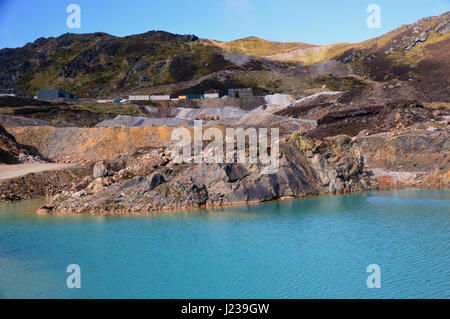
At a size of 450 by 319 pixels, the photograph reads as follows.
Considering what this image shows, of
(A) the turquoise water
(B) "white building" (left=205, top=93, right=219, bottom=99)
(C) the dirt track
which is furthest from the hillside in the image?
(A) the turquoise water

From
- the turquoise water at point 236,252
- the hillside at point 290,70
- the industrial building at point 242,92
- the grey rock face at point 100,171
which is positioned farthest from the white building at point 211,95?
the turquoise water at point 236,252

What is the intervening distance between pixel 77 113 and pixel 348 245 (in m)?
85.2

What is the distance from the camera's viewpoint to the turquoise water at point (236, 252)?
1947 cm

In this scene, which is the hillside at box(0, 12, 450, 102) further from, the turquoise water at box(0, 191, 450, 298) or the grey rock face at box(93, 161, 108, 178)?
the grey rock face at box(93, 161, 108, 178)

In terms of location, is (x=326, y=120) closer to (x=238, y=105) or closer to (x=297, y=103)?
(x=297, y=103)

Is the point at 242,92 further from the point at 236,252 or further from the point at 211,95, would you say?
the point at 236,252

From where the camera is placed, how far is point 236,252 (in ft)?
81.5

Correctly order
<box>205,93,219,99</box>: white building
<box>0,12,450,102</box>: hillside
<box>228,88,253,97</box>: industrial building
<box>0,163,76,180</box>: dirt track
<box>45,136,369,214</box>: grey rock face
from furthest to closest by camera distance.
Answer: <box>0,12,450,102</box>: hillside
<box>205,93,219,99</box>: white building
<box>228,88,253,97</box>: industrial building
<box>0,163,76,180</box>: dirt track
<box>45,136,369,214</box>: grey rock face

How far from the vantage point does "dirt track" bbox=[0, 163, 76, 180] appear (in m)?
52.9

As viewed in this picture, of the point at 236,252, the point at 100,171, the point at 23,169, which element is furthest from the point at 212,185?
the point at 23,169

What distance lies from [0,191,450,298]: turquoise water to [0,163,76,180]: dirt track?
16.6 meters

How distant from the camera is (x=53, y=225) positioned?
33469 mm

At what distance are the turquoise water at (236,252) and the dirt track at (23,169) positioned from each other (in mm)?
16604
